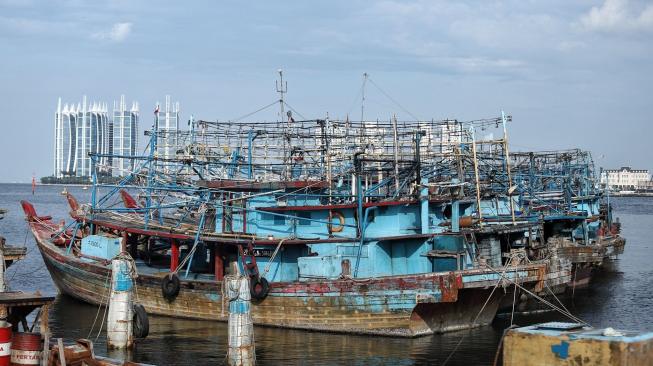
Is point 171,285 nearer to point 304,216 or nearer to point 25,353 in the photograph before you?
point 304,216

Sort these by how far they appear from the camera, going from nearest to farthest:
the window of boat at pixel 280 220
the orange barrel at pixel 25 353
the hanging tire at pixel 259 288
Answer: the orange barrel at pixel 25 353
the hanging tire at pixel 259 288
the window of boat at pixel 280 220

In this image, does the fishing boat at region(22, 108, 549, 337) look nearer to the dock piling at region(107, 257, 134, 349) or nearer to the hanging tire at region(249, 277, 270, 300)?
the hanging tire at region(249, 277, 270, 300)

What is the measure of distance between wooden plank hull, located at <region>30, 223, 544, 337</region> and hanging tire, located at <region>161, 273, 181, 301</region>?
222mm

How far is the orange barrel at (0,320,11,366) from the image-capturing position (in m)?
15.8

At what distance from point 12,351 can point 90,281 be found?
642 inches

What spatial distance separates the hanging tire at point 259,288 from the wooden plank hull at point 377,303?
183 millimetres

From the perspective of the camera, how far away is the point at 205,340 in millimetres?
26156

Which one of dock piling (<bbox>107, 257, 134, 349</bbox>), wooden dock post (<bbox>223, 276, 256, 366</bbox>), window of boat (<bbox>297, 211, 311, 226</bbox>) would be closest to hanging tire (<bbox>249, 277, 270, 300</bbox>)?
window of boat (<bbox>297, 211, 311, 226</bbox>)

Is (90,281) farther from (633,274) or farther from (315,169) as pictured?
(633,274)

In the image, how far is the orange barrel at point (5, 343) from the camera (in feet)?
52.0

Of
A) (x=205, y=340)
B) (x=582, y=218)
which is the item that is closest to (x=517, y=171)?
(x=582, y=218)

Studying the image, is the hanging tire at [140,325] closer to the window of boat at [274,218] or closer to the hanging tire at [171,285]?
the hanging tire at [171,285]

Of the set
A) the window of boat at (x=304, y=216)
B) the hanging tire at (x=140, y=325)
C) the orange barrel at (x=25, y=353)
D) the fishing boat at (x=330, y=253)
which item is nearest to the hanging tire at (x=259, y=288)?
the fishing boat at (x=330, y=253)

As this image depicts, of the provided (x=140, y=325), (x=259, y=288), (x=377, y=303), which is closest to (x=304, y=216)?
(x=259, y=288)
